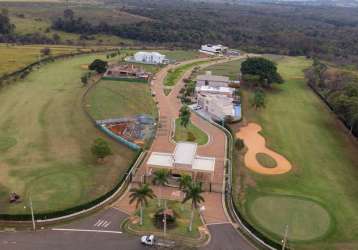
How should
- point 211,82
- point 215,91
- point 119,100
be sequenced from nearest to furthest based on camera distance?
1. point 119,100
2. point 215,91
3. point 211,82

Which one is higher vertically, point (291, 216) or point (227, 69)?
point (227, 69)

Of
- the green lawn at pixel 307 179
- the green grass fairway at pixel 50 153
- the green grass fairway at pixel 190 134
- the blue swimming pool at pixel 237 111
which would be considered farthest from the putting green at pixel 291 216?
the blue swimming pool at pixel 237 111

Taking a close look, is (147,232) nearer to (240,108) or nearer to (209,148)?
(209,148)

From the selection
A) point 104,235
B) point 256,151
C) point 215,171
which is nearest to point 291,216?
point 215,171

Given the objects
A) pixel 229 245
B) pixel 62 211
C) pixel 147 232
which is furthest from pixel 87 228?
pixel 229 245

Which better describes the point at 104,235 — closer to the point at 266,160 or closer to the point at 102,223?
the point at 102,223

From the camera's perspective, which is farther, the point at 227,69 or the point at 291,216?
the point at 227,69
